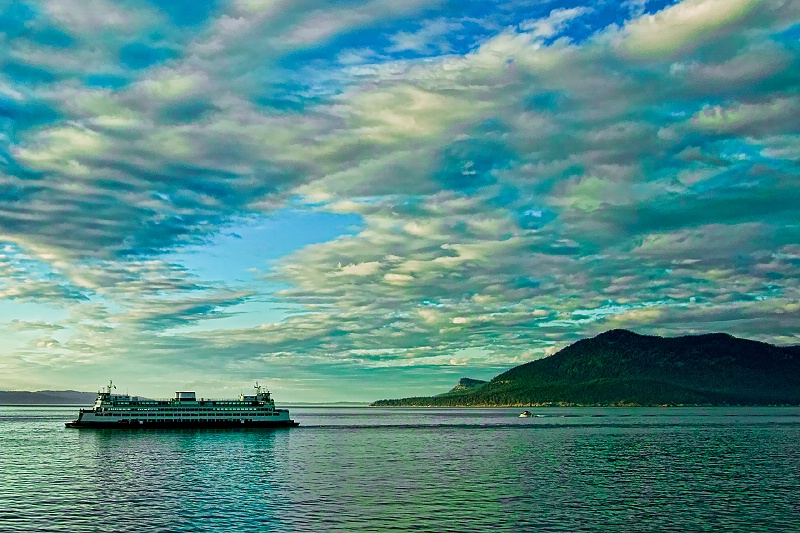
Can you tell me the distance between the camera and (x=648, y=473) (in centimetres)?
11462

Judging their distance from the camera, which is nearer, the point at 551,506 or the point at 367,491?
the point at 551,506

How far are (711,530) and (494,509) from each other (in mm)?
21304

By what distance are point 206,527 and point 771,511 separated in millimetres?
57196

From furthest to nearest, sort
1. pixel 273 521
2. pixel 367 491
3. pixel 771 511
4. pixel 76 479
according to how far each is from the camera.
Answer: pixel 76 479
pixel 367 491
pixel 771 511
pixel 273 521

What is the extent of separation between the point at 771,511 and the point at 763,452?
85227mm

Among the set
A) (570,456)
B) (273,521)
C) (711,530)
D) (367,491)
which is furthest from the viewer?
(570,456)

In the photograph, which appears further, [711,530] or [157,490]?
[157,490]

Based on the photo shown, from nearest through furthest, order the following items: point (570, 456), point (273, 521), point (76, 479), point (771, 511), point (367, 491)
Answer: point (273, 521), point (771, 511), point (367, 491), point (76, 479), point (570, 456)

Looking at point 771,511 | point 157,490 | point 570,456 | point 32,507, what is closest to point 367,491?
point 157,490

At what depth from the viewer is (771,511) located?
78375 millimetres

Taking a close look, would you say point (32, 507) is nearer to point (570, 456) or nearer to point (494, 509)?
point (494, 509)

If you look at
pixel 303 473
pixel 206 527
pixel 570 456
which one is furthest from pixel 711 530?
pixel 570 456

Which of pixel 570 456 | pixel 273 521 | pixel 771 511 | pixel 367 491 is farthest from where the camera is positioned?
pixel 570 456

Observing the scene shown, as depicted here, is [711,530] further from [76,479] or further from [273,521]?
[76,479]
